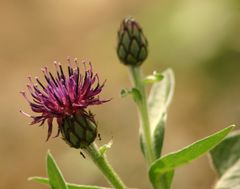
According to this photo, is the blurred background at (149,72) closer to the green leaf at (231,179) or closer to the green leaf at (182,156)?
the green leaf at (231,179)

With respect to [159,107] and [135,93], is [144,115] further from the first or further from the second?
[159,107]

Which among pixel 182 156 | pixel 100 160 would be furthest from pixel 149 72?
pixel 182 156

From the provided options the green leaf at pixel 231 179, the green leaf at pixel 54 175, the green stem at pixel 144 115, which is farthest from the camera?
the green leaf at pixel 231 179

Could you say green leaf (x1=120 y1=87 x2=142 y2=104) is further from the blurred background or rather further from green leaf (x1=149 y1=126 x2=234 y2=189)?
the blurred background

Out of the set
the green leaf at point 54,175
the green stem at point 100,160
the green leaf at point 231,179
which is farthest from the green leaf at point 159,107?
the green leaf at point 54,175

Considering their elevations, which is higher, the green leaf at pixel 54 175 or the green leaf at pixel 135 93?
the green leaf at pixel 135 93

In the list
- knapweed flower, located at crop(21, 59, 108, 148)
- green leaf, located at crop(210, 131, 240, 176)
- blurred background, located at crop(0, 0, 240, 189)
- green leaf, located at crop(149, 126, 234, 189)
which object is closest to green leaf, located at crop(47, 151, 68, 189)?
knapweed flower, located at crop(21, 59, 108, 148)

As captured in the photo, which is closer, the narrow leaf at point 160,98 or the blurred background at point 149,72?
the narrow leaf at point 160,98

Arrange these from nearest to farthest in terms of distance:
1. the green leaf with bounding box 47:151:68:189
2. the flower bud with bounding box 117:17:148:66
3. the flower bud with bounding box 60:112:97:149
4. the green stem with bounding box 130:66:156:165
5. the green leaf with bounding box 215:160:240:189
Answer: the green leaf with bounding box 47:151:68:189, the flower bud with bounding box 60:112:97:149, the green stem with bounding box 130:66:156:165, the green leaf with bounding box 215:160:240:189, the flower bud with bounding box 117:17:148:66
